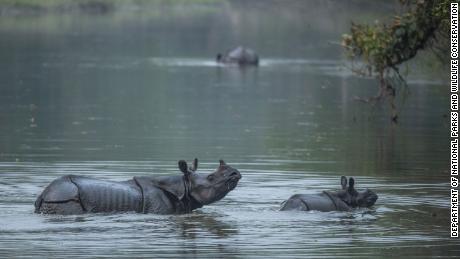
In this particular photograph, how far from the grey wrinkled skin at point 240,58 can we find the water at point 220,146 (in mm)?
796

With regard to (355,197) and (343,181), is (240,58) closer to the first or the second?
(355,197)

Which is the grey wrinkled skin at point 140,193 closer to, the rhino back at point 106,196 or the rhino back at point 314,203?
the rhino back at point 106,196

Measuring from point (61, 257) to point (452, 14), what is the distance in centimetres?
1231

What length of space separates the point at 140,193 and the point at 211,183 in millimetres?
1052

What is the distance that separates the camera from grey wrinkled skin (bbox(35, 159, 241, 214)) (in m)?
20.6

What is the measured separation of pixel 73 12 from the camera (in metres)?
120

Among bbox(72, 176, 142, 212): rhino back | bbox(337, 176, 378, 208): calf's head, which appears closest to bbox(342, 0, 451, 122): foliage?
bbox(337, 176, 378, 208): calf's head

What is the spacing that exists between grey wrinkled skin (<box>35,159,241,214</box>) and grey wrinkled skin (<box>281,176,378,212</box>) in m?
1.15

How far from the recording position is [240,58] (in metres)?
63.7

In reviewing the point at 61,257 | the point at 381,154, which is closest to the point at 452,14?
the point at 381,154

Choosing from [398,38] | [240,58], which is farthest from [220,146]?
[240,58]

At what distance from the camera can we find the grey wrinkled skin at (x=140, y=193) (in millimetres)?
20562

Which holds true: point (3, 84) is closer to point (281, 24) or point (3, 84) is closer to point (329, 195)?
point (329, 195)

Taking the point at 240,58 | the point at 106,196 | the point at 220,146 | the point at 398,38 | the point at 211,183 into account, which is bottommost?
the point at 106,196
